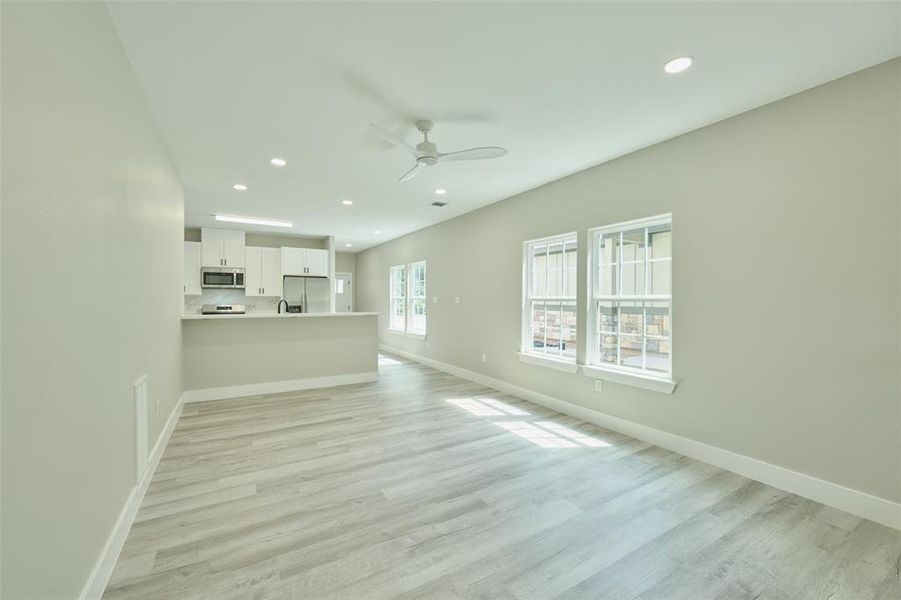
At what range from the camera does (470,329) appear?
5789 mm

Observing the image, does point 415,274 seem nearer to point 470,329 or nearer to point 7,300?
point 470,329

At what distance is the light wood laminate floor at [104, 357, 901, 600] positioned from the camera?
168 cm

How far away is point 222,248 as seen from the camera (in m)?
7.12

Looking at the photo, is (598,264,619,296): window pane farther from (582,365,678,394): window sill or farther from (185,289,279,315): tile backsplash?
(185,289,279,315): tile backsplash

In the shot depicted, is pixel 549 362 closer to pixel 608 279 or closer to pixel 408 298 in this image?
pixel 608 279

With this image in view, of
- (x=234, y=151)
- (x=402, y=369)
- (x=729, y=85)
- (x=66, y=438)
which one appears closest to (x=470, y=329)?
(x=402, y=369)

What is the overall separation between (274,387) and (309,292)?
12.6 feet

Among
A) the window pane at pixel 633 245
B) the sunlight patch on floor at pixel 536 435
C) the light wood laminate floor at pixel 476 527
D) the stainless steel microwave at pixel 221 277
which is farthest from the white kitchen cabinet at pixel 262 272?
the window pane at pixel 633 245

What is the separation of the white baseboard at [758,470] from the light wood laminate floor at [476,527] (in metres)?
0.08

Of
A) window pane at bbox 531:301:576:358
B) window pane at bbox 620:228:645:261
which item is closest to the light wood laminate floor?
window pane at bbox 531:301:576:358

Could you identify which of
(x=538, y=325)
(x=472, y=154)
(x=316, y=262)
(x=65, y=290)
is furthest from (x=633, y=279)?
(x=316, y=262)

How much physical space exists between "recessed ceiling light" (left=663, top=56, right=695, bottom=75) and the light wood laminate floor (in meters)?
2.68

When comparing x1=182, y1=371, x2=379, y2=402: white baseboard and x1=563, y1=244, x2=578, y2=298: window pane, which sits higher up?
x1=563, y1=244, x2=578, y2=298: window pane

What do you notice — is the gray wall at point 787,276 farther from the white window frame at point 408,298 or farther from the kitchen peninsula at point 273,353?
the white window frame at point 408,298
